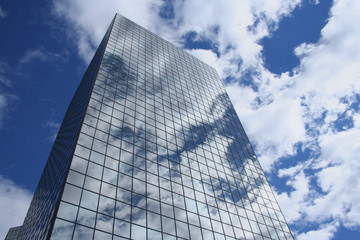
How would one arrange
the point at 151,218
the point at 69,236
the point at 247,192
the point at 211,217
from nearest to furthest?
the point at 69,236
the point at 151,218
the point at 211,217
the point at 247,192

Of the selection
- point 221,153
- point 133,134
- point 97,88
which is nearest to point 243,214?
point 221,153

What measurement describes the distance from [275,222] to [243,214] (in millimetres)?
6363

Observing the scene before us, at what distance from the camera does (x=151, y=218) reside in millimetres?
24938

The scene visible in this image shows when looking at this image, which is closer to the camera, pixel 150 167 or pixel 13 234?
pixel 150 167

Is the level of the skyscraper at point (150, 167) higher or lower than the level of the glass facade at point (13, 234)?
lower

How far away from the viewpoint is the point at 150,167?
3048 cm

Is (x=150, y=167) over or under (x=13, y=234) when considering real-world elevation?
under

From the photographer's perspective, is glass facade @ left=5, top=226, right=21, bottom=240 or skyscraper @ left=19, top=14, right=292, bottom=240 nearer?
skyscraper @ left=19, top=14, right=292, bottom=240

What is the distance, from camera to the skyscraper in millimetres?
22812

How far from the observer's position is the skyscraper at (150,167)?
22.8 metres

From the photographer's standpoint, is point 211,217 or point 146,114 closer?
point 211,217

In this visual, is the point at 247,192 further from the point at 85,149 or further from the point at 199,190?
the point at 85,149

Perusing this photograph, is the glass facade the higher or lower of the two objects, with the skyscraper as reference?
higher

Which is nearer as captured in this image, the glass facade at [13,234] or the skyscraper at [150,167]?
the skyscraper at [150,167]
